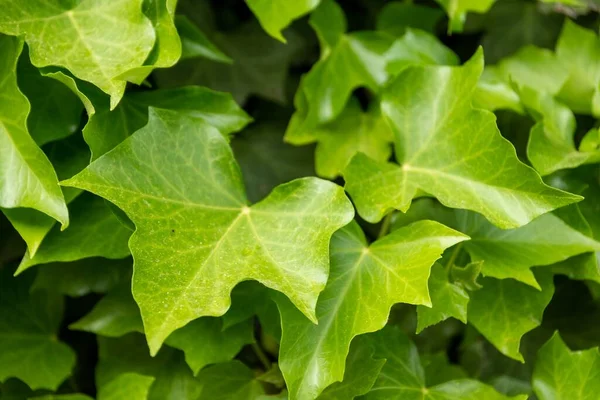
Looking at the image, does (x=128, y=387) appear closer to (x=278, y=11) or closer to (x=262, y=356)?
(x=262, y=356)

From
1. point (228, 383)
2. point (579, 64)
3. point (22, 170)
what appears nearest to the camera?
point (22, 170)

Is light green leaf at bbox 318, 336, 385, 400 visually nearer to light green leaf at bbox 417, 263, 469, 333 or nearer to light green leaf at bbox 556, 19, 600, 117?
light green leaf at bbox 417, 263, 469, 333

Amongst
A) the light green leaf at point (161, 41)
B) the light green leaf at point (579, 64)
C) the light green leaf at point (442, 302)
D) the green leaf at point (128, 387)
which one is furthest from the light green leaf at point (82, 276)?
the light green leaf at point (579, 64)

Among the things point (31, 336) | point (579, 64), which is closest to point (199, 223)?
point (31, 336)

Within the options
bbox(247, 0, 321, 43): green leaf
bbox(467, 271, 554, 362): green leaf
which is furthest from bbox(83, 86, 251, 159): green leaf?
bbox(467, 271, 554, 362): green leaf

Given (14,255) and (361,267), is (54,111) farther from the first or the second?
(361,267)

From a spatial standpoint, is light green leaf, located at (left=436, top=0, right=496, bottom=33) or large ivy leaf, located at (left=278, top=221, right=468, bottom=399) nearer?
large ivy leaf, located at (left=278, top=221, right=468, bottom=399)
